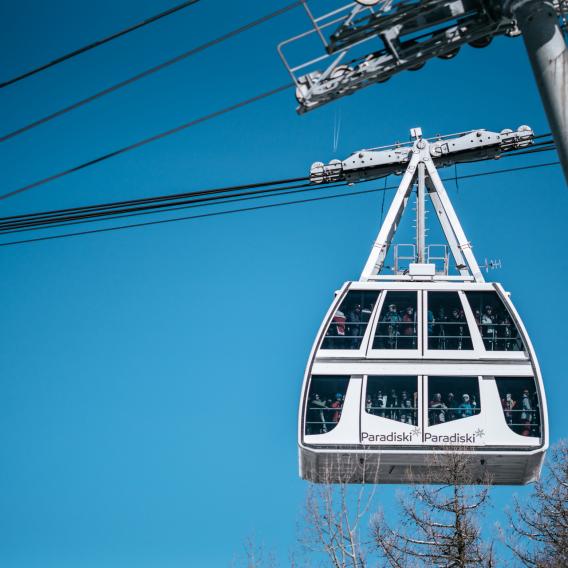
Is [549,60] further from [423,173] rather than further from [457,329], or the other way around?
[423,173]

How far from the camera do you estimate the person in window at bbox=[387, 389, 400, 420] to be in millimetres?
21875

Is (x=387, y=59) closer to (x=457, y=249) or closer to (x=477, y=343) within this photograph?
(x=477, y=343)

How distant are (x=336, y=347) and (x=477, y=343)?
302cm

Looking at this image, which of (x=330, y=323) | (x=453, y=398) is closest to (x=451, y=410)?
(x=453, y=398)

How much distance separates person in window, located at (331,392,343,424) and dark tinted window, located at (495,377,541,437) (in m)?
3.38

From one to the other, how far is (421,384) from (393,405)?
74 centimetres

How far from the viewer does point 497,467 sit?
22609 millimetres

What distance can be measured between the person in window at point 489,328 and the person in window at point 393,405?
232 centimetres

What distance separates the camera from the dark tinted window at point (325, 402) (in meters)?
21.9

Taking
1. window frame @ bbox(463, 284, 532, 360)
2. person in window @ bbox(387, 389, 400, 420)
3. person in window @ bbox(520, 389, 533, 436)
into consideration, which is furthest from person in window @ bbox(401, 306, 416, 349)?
person in window @ bbox(520, 389, 533, 436)

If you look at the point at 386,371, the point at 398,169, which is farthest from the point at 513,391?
the point at 398,169

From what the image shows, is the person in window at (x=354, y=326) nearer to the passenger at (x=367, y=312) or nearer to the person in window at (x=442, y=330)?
the passenger at (x=367, y=312)

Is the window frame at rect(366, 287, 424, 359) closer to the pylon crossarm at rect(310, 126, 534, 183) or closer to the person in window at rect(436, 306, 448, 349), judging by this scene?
the person in window at rect(436, 306, 448, 349)

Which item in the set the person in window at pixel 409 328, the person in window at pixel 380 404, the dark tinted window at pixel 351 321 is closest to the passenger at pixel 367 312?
the dark tinted window at pixel 351 321
